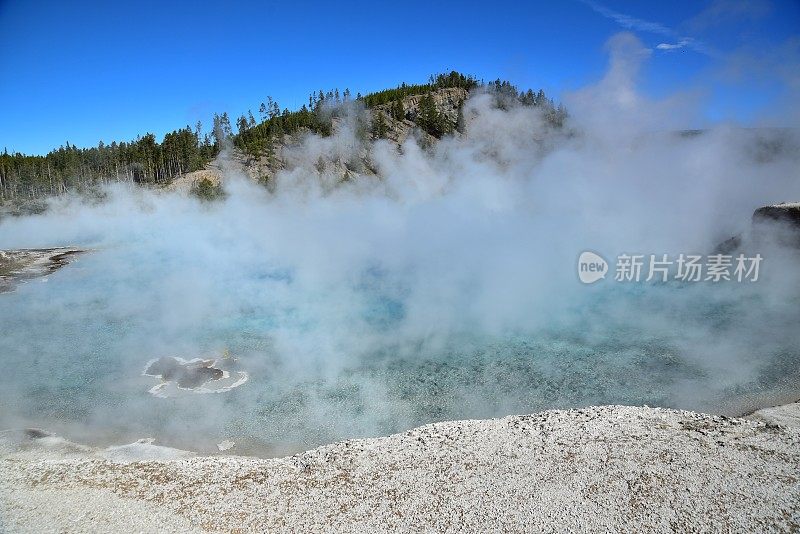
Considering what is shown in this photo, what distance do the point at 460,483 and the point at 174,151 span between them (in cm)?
6070

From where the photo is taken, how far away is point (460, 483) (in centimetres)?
682

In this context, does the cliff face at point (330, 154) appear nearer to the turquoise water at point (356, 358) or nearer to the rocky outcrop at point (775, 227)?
the turquoise water at point (356, 358)

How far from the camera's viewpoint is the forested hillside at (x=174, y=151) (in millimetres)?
55594

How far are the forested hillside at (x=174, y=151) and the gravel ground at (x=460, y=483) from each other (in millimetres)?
48209

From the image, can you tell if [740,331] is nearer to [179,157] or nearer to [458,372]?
[458,372]

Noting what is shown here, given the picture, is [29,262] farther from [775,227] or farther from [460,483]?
[775,227]

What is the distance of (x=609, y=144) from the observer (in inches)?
952

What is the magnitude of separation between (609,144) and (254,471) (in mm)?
23178

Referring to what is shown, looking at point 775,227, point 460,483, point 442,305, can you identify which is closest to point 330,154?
point 442,305

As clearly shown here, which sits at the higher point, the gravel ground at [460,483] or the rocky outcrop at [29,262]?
the rocky outcrop at [29,262]

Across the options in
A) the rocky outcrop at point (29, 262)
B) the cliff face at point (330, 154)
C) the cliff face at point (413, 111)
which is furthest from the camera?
the cliff face at point (413, 111)

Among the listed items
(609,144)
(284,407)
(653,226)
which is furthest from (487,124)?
(284,407)

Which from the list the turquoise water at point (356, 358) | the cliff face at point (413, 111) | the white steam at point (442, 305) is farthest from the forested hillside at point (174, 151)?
the turquoise water at point (356, 358)

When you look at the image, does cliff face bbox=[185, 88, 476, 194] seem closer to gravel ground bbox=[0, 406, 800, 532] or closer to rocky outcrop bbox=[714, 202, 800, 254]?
rocky outcrop bbox=[714, 202, 800, 254]
